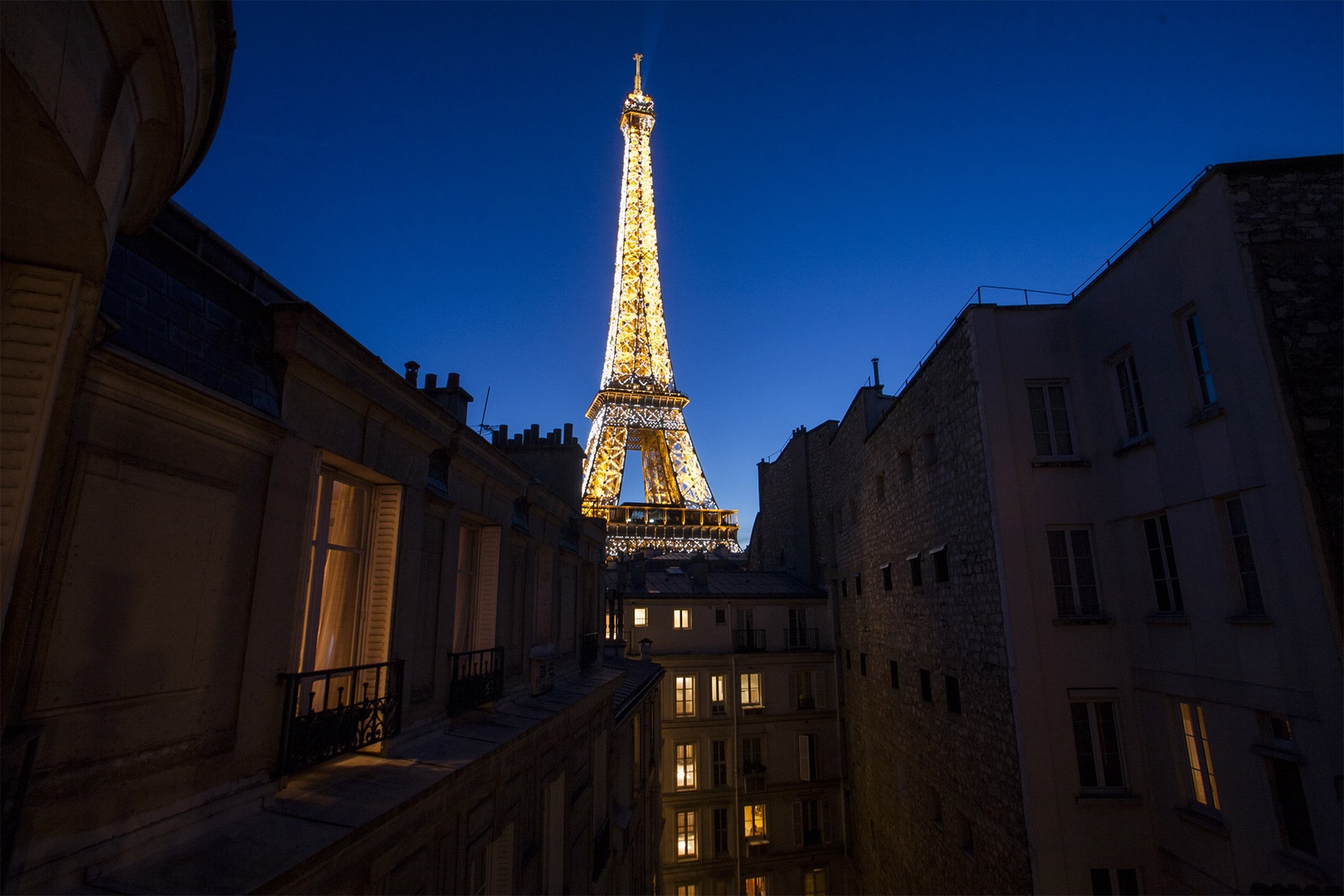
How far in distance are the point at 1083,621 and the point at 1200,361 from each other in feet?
14.1

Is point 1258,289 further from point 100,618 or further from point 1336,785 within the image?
point 100,618

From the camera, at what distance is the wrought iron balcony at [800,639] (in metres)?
27.0

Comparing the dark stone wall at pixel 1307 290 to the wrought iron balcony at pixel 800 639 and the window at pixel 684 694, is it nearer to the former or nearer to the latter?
the window at pixel 684 694

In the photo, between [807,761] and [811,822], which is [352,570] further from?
[811,822]

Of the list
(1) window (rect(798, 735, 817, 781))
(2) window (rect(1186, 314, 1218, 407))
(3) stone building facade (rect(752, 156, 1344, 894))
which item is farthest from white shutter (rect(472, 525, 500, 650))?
(1) window (rect(798, 735, 817, 781))

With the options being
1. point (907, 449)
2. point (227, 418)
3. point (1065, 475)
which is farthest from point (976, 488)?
point (227, 418)

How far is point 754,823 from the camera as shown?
24.7m

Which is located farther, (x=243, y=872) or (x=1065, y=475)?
(x=1065, y=475)

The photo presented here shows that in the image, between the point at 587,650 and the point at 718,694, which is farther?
the point at 718,694

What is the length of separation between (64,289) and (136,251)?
1.15m

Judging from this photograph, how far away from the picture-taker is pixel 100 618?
3012 mm

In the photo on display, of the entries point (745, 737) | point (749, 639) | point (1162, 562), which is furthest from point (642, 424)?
point (1162, 562)

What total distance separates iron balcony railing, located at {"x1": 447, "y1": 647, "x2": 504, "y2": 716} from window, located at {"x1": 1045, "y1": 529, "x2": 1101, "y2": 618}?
8914mm

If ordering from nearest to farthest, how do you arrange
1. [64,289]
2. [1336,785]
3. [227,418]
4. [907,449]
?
[64,289] < [227,418] < [1336,785] < [907,449]
